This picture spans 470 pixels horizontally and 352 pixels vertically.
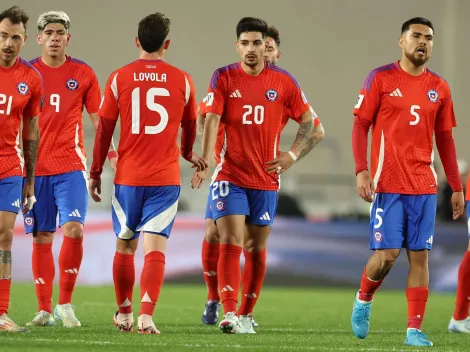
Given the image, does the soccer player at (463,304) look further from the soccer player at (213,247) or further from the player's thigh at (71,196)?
the player's thigh at (71,196)

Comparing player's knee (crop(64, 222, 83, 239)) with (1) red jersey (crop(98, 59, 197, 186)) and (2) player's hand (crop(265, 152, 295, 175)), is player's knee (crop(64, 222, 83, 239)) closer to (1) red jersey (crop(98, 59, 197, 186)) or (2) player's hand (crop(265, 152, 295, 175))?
(1) red jersey (crop(98, 59, 197, 186))

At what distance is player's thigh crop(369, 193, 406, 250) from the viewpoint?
24.5ft

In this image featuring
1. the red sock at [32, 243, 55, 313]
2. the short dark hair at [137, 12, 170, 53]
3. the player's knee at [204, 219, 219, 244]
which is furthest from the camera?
the player's knee at [204, 219, 219, 244]

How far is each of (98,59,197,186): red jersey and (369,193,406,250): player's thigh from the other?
4.64 feet

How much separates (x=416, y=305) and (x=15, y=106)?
3.02 meters

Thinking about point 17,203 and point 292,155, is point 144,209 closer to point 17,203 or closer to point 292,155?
point 17,203

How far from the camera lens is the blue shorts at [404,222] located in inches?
294

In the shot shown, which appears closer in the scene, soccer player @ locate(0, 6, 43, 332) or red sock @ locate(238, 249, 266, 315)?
soccer player @ locate(0, 6, 43, 332)

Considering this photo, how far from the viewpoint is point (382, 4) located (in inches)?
859

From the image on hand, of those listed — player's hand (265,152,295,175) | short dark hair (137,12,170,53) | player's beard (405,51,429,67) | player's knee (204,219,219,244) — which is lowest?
player's knee (204,219,219,244)

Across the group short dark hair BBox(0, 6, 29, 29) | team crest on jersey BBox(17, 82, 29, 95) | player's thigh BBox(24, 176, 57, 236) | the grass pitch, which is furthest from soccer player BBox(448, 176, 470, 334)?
short dark hair BBox(0, 6, 29, 29)

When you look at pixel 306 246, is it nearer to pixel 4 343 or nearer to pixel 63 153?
pixel 63 153

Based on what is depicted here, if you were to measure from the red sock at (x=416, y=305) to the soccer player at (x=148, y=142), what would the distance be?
1.71 m

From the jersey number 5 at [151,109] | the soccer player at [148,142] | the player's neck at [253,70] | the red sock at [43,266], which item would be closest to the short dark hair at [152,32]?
the soccer player at [148,142]
